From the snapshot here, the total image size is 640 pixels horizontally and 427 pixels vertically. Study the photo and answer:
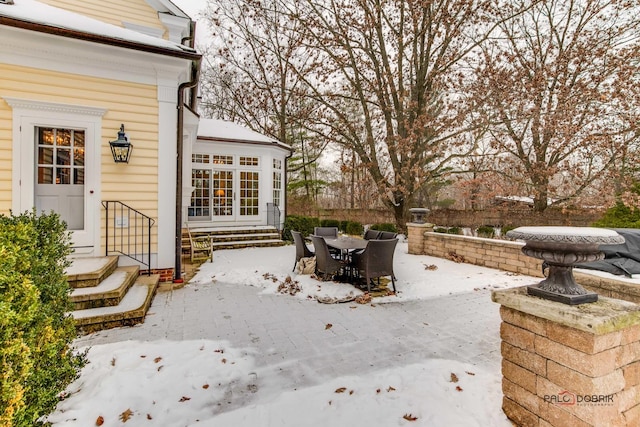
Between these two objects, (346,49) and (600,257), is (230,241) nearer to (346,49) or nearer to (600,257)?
(346,49)

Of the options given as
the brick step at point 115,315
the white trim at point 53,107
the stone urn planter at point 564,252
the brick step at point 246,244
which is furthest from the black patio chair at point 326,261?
the brick step at point 246,244

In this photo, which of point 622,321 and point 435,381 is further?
point 435,381

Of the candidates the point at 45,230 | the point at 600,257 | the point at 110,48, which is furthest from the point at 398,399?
the point at 110,48

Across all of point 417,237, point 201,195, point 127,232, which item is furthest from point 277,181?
point 127,232

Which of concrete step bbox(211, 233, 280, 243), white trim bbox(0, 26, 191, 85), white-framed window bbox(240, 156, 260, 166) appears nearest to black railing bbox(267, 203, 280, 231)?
concrete step bbox(211, 233, 280, 243)

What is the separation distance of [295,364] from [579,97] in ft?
41.4

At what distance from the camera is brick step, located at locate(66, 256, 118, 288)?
420 centimetres

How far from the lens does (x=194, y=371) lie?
9.37ft

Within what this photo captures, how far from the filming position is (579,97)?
1031cm

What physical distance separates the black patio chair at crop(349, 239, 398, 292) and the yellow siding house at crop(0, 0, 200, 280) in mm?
3527

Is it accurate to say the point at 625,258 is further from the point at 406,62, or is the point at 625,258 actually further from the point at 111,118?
the point at 406,62

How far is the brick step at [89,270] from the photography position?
165 inches

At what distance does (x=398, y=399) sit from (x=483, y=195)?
12.4 meters

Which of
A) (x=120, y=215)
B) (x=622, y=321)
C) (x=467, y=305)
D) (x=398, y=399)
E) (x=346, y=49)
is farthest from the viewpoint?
(x=346, y=49)
